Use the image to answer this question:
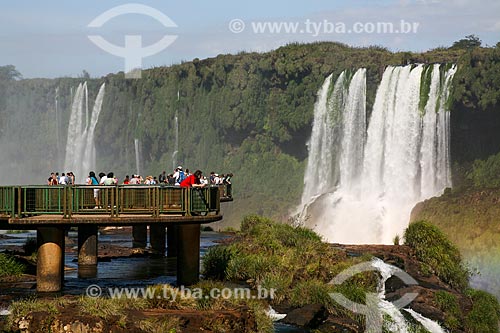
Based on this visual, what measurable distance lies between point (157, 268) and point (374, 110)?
48327 mm

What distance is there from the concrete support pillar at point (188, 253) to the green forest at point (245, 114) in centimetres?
5216

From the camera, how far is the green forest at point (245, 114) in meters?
80.6

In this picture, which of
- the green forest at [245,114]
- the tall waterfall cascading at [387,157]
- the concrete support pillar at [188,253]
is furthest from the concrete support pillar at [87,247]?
the green forest at [245,114]

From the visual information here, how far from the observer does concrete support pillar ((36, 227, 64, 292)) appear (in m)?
28.1

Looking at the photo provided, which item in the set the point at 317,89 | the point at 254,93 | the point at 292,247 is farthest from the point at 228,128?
the point at 292,247

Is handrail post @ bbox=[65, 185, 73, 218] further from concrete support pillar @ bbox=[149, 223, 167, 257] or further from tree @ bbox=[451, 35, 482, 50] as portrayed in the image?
tree @ bbox=[451, 35, 482, 50]

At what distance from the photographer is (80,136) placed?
4587 inches

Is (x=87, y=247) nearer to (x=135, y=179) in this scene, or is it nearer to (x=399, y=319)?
(x=135, y=179)

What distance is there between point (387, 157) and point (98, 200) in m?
55.7

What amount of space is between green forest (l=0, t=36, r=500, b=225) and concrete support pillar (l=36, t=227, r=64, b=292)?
55104mm

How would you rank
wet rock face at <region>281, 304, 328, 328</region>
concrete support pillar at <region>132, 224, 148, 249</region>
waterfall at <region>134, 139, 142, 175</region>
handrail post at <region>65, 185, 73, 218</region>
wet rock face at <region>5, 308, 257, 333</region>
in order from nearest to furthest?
1. wet rock face at <region>5, 308, 257, 333</region>
2. wet rock face at <region>281, 304, 328, 328</region>
3. handrail post at <region>65, 185, 73, 218</region>
4. concrete support pillar at <region>132, 224, 148, 249</region>
5. waterfall at <region>134, 139, 142, 175</region>

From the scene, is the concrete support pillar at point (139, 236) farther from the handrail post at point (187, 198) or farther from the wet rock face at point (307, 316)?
the wet rock face at point (307, 316)

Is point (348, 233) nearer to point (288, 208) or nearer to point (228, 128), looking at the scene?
point (288, 208)

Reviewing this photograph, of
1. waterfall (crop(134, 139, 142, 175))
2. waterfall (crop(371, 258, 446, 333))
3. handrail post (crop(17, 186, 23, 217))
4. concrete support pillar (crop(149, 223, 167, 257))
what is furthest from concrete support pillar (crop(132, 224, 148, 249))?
waterfall (crop(134, 139, 142, 175))
